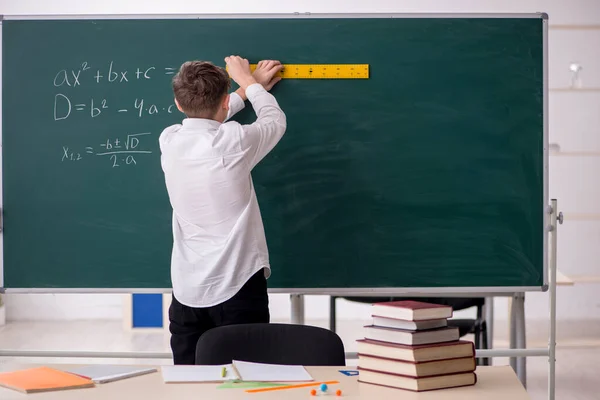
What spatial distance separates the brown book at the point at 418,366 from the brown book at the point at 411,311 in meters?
0.11

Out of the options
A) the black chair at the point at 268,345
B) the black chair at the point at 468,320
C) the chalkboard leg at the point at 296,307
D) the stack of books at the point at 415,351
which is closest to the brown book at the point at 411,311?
the stack of books at the point at 415,351

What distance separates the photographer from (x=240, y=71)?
3.26 m

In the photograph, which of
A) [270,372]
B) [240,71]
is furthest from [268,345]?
[240,71]

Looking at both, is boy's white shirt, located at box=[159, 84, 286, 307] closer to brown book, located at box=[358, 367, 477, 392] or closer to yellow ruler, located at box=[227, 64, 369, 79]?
yellow ruler, located at box=[227, 64, 369, 79]

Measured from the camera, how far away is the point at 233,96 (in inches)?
128

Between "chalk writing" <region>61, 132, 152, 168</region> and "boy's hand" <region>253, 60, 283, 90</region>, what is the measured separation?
53cm

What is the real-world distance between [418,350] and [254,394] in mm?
411

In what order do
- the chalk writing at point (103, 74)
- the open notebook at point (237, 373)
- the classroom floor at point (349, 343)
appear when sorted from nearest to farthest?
the open notebook at point (237, 373) < the chalk writing at point (103, 74) < the classroom floor at point (349, 343)

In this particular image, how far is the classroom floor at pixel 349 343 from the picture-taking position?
5.43 meters

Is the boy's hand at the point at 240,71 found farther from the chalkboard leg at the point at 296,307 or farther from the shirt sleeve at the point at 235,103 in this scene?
the chalkboard leg at the point at 296,307

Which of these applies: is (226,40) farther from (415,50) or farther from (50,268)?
(50,268)

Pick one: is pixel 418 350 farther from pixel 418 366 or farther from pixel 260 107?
pixel 260 107

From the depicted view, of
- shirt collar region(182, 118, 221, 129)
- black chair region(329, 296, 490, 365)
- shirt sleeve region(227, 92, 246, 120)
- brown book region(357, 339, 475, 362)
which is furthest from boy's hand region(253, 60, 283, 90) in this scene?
black chair region(329, 296, 490, 365)

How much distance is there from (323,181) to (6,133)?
52.5 inches
